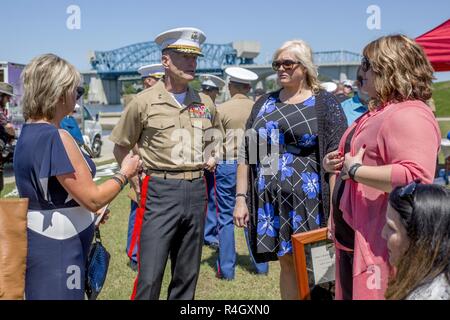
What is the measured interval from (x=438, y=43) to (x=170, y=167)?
12.7 ft

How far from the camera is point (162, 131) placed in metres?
3.17

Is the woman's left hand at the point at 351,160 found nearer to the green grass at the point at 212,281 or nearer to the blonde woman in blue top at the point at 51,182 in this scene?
the blonde woman in blue top at the point at 51,182

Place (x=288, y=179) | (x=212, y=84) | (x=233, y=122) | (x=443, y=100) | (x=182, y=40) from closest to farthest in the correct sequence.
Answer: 1. (x=288, y=179)
2. (x=182, y=40)
3. (x=233, y=122)
4. (x=212, y=84)
5. (x=443, y=100)

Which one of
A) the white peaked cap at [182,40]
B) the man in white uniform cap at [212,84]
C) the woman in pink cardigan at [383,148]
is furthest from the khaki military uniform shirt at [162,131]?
the man in white uniform cap at [212,84]

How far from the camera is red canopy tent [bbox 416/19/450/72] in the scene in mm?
5389

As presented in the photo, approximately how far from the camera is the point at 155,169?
10.4 feet

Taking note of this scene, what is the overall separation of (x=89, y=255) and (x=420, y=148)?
1.78 m

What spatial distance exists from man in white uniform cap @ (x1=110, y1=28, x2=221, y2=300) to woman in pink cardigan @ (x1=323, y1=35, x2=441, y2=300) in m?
1.24

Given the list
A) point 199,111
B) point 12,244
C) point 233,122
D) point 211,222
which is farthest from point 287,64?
point 211,222

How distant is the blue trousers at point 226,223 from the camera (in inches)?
192

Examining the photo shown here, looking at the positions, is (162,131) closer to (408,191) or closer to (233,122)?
(408,191)

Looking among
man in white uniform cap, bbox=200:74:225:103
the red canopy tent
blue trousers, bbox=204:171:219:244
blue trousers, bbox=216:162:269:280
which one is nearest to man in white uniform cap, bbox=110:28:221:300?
blue trousers, bbox=216:162:269:280

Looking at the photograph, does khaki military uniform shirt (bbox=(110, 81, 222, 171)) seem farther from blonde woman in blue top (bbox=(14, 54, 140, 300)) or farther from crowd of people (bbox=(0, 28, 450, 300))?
blonde woman in blue top (bbox=(14, 54, 140, 300))
